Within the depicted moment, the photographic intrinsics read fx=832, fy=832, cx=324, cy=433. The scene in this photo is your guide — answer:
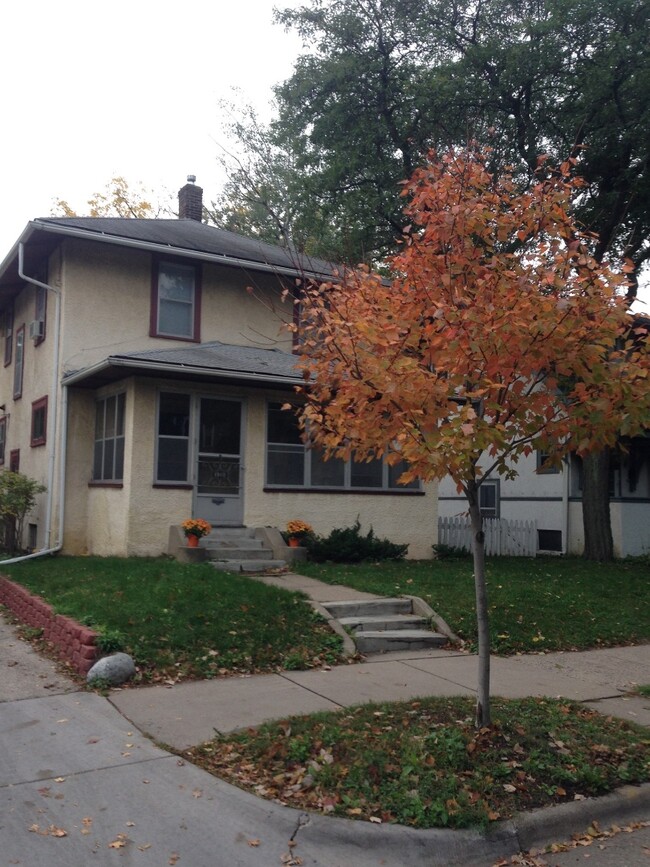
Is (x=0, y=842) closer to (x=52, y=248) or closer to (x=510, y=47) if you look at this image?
(x=52, y=248)

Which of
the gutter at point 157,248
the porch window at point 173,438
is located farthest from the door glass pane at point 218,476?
the gutter at point 157,248

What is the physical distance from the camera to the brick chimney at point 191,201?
70.3 feet

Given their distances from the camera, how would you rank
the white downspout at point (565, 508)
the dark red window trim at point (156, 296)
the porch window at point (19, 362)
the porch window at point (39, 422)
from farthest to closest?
the white downspout at point (565, 508)
the porch window at point (19, 362)
the porch window at point (39, 422)
the dark red window trim at point (156, 296)

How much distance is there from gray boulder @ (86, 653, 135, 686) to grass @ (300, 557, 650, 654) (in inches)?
156

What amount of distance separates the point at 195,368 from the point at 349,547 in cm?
411

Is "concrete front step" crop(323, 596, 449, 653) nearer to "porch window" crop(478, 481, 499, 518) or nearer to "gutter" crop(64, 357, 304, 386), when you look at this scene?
"gutter" crop(64, 357, 304, 386)

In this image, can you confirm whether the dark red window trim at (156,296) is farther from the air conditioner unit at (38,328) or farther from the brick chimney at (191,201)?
the brick chimney at (191,201)

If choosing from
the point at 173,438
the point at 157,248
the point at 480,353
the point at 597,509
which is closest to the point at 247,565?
the point at 173,438

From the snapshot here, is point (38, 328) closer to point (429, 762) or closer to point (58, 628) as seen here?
point (58, 628)

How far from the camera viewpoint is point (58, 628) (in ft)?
29.2

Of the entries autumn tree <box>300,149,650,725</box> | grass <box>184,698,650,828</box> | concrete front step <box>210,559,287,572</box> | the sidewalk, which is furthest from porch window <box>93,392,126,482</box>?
grass <box>184,698,650,828</box>

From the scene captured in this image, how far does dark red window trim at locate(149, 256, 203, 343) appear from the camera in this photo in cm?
1655

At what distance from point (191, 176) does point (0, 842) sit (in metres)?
19.3

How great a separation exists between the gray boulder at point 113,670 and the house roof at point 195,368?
615 centimetres
